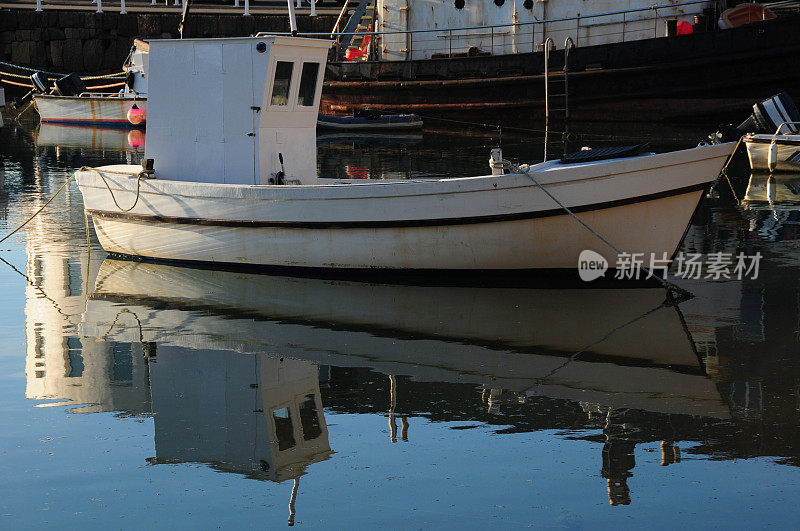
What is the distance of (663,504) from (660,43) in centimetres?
2089

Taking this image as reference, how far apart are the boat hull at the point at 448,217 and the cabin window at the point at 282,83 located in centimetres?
99

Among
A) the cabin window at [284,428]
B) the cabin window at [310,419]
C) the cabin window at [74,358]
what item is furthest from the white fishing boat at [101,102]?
the cabin window at [284,428]

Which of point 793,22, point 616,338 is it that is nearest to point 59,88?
point 793,22

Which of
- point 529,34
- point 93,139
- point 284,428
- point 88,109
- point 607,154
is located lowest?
point 284,428

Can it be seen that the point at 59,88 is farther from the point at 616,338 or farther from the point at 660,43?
the point at 616,338

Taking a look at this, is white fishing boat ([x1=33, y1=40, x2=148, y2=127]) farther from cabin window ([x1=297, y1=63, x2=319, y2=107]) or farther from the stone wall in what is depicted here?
cabin window ([x1=297, y1=63, x2=319, y2=107])

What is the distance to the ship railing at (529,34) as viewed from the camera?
24156mm

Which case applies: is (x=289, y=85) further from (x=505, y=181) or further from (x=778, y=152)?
(x=778, y=152)

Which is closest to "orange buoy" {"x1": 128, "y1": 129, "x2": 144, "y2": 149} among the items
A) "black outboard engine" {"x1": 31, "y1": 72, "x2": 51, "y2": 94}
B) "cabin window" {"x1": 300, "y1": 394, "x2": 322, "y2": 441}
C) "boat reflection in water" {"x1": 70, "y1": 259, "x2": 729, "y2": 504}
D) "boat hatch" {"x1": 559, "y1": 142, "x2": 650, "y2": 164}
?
→ "black outboard engine" {"x1": 31, "y1": 72, "x2": 51, "y2": 94}

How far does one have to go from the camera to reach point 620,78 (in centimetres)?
2417

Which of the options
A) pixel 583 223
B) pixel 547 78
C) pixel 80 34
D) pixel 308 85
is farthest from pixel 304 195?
pixel 80 34

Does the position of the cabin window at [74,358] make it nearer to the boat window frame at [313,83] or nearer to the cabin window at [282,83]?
the cabin window at [282,83]

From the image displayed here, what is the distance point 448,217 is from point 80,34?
2985cm

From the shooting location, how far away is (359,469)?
15.4 ft
